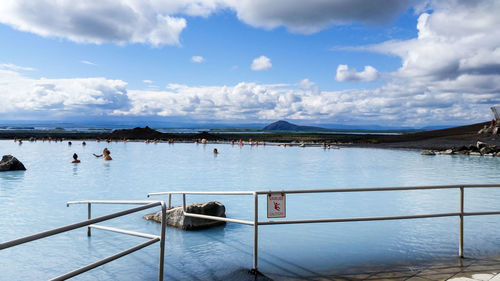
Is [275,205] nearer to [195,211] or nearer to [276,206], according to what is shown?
[276,206]

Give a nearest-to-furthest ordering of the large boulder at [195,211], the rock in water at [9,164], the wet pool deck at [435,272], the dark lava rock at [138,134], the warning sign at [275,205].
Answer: the wet pool deck at [435,272]
the warning sign at [275,205]
the large boulder at [195,211]
the rock in water at [9,164]
the dark lava rock at [138,134]

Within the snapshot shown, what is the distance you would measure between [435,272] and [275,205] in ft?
7.51

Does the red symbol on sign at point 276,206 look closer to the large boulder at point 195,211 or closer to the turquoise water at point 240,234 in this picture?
the turquoise water at point 240,234

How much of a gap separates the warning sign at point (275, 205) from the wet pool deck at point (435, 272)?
0.99 metres

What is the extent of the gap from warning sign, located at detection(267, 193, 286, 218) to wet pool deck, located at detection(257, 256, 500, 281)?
0.99 metres

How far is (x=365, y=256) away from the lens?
7355 mm

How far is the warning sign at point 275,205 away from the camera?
5188 mm

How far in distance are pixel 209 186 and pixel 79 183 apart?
→ 7.67 m

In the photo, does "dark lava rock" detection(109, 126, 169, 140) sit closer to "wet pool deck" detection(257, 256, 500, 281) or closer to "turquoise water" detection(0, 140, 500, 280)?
"turquoise water" detection(0, 140, 500, 280)

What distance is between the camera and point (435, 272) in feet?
16.9

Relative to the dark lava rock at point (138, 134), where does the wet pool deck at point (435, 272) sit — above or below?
below


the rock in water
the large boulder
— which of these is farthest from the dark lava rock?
the large boulder

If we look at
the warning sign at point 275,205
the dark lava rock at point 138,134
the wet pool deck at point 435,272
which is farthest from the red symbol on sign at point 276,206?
the dark lava rock at point 138,134

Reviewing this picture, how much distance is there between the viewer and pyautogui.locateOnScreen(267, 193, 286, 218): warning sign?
5.19m
